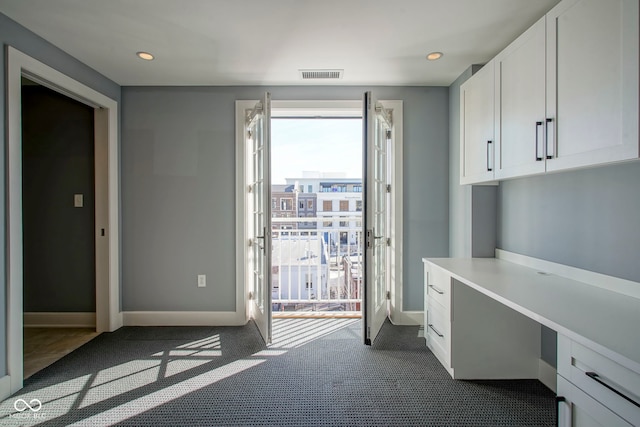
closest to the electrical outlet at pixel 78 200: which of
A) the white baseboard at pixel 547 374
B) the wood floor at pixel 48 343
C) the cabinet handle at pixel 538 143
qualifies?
the wood floor at pixel 48 343

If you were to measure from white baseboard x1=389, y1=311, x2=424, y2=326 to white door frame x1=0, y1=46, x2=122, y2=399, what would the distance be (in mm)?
2691

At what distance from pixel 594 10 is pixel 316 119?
93.9 inches

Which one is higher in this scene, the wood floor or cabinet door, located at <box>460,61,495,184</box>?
cabinet door, located at <box>460,61,495,184</box>

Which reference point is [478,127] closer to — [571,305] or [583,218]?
[583,218]

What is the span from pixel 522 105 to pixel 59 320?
4.22 meters

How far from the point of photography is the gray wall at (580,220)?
1.54m

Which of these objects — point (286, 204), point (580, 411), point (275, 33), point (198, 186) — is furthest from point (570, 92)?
point (286, 204)

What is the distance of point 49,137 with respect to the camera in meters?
3.13

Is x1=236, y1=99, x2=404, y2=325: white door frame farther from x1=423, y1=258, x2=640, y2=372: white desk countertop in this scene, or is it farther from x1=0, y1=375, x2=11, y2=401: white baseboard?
x1=0, y1=375, x2=11, y2=401: white baseboard

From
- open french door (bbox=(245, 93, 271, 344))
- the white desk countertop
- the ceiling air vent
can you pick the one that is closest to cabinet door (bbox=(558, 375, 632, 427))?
the white desk countertop

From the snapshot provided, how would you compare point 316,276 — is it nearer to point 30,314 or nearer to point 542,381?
point 542,381

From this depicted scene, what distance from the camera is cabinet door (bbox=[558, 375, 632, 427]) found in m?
1.04

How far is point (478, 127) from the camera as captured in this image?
233 cm

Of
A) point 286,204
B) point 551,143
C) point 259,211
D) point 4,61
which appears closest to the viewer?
point 551,143
